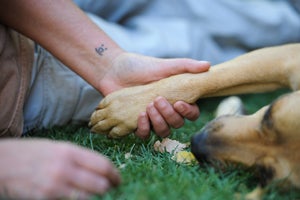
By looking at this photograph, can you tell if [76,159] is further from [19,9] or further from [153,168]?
[19,9]

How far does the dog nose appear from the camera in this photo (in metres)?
1.77

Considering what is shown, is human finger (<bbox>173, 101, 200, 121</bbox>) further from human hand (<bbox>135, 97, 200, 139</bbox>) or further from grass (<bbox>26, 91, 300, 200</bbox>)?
grass (<bbox>26, 91, 300, 200</bbox>)

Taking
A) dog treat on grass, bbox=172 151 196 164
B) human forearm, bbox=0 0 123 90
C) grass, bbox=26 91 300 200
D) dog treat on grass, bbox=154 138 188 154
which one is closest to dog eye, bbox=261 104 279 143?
grass, bbox=26 91 300 200

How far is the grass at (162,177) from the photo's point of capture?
1517mm

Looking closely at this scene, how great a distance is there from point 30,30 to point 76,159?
1.16 meters

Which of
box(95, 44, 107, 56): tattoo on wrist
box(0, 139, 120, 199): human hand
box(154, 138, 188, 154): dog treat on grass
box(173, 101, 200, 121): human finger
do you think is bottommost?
box(154, 138, 188, 154): dog treat on grass

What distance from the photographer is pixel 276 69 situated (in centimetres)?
236

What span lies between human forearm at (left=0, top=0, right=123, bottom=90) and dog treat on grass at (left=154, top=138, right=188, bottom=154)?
1.50ft

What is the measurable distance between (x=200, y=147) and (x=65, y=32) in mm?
974

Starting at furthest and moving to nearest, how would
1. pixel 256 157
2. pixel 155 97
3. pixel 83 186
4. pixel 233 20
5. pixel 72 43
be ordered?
pixel 233 20 < pixel 72 43 < pixel 155 97 < pixel 256 157 < pixel 83 186

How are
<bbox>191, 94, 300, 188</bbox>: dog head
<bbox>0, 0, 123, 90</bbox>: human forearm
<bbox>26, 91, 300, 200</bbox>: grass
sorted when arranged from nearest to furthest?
<bbox>26, 91, 300, 200</bbox>: grass → <bbox>191, 94, 300, 188</bbox>: dog head → <bbox>0, 0, 123, 90</bbox>: human forearm

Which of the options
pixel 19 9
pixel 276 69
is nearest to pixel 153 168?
pixel 276 69

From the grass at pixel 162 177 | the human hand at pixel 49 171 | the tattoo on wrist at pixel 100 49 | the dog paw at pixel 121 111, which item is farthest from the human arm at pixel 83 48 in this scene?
the human hand at pixel 49 171

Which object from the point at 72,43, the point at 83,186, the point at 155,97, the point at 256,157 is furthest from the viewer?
the point at 72,43
